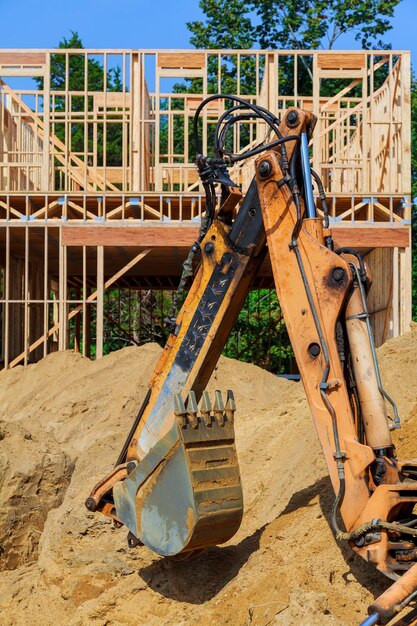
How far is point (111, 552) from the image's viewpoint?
7711 mm

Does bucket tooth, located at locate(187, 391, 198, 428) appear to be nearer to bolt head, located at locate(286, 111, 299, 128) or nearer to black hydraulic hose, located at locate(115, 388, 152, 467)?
black hydraulic hose, located at locate(115, 388, 152, 467)

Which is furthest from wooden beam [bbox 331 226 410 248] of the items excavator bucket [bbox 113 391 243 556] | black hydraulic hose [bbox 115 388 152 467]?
excavator bucket [bbox 113 391 243 556]

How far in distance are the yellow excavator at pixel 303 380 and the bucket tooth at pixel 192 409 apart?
10 mm

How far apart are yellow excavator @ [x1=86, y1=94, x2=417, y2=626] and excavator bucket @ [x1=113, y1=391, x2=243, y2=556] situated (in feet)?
0.03

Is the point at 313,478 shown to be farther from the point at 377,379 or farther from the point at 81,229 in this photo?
the point at 81,229

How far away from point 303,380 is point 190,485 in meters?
1.07

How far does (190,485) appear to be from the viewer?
19.8 ft

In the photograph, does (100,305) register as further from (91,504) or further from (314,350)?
(314,350)

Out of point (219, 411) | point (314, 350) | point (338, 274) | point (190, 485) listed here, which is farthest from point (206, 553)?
point (338, 274)

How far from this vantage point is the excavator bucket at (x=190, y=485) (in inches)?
239

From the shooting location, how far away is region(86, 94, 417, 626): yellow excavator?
567 centimetres

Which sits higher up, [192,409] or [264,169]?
[264,169]

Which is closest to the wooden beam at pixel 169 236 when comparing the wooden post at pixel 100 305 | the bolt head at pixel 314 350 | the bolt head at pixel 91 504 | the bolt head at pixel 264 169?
the wooden post at pixel 100 305

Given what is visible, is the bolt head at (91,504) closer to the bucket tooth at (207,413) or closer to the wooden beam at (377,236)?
the bucket tooth at (207,413)
